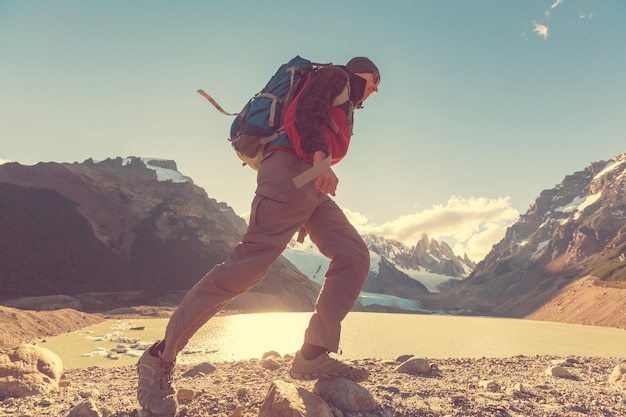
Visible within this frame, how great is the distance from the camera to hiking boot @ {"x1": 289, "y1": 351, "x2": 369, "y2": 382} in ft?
12.7

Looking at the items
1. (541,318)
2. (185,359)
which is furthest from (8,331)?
(541,318)

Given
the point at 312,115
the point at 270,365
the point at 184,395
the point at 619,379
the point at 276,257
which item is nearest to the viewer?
the point at 312,115

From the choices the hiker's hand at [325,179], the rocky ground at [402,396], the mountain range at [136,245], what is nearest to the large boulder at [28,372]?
the rocky ground at [402,396]

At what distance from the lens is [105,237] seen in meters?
84.6

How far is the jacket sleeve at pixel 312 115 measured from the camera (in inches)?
132

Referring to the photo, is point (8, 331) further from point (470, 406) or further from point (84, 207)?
point (84, 207)

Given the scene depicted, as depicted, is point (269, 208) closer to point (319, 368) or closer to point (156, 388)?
Answer: point (319, 368)

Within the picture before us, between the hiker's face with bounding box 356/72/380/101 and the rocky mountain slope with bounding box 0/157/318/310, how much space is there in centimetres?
6991

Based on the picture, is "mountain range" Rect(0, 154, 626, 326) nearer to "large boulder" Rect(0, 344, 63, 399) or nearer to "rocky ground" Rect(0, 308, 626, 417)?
"large boulder" Rect(0, 344, 63, 399)

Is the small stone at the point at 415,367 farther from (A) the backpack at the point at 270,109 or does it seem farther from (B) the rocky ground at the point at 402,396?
(A) the backpack at the point at 270,109

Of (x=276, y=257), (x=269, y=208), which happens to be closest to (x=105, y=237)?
(x=276, y=257)

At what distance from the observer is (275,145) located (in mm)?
3611

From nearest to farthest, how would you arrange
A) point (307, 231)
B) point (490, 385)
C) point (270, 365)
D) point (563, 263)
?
point (307, 231) → point (490, 385) → point (270, 365) → point (563, 263)

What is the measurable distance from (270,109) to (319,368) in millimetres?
2457
